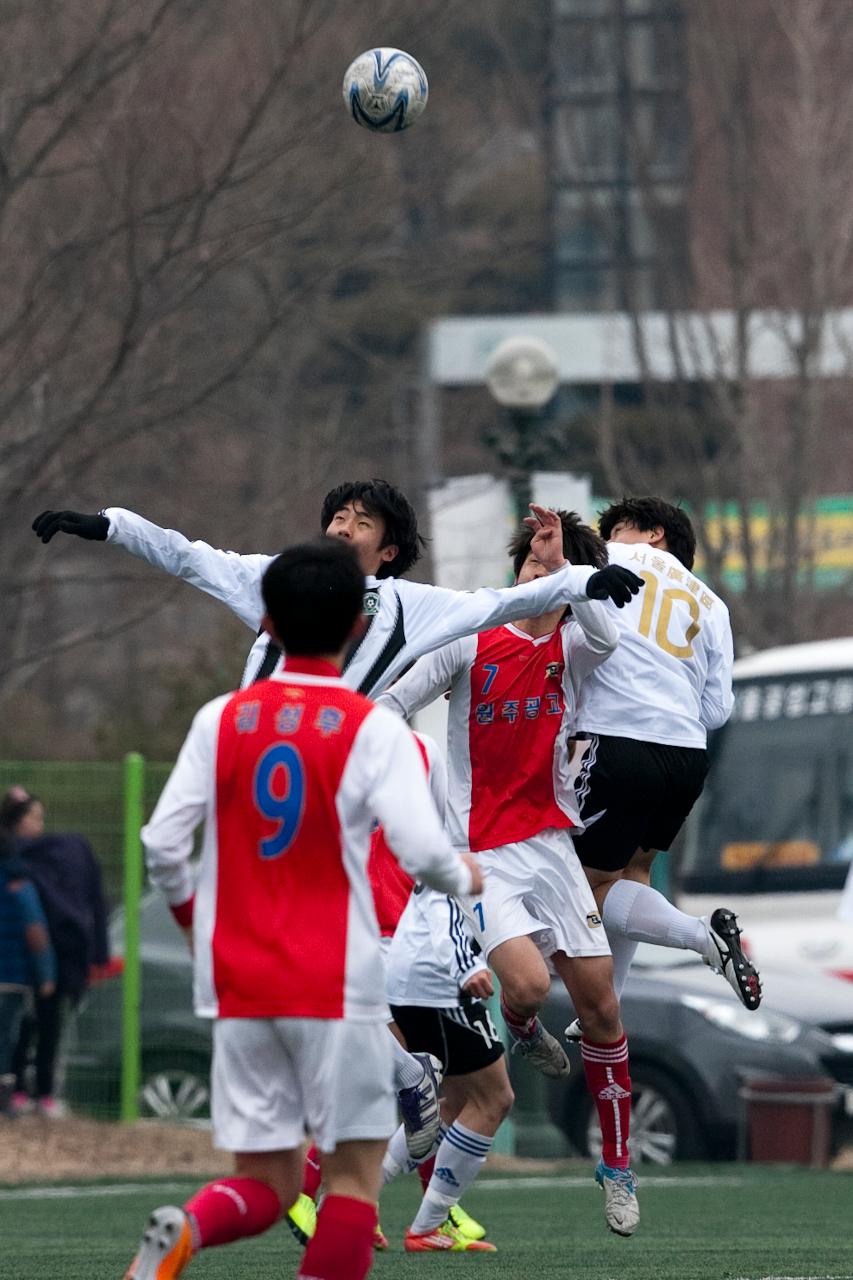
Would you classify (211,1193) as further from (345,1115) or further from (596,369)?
(596,369)

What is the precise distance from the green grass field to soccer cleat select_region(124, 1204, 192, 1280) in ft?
8.57

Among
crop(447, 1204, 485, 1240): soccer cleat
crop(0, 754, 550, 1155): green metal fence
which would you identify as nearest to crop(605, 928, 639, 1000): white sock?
crop(447, 1204, 485, 1240): soccer cleat

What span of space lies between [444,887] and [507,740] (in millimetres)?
2484

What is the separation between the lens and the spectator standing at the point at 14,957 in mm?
15445

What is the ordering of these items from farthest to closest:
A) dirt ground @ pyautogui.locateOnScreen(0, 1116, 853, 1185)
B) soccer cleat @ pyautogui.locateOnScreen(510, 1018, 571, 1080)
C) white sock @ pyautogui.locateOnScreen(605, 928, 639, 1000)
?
dirt ground @ pyautogui.locateOnScreen(0, 1116, 853, 1185) < white sock @ pyautogui.locateOnScreen(605, 928, 639, 1000) < soccer cleat @ pyautogui.locateOnScreen(510, 1018, 571, 1080)

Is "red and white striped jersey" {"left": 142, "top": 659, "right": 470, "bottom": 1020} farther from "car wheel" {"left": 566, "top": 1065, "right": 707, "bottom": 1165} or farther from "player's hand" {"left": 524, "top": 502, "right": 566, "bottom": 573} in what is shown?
"car wheel" {"left": 566, "top": 1065, "right": 707, "bottom": 1165}

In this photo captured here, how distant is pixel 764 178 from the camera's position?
20828 mm

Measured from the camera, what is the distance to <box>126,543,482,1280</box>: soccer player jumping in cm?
546

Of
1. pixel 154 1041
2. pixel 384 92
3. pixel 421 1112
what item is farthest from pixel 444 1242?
pixel 154 1041

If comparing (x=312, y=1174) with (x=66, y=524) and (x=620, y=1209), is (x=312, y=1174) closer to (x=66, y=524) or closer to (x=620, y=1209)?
(x=620, y=1209)

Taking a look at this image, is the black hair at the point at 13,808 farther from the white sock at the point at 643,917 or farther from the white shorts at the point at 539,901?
the white shorts at the point at 539,901

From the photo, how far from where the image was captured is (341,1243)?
5.53 meters

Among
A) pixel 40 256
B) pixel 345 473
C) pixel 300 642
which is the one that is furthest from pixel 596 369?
pixel 300 642

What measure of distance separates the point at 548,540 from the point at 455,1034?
175cm
